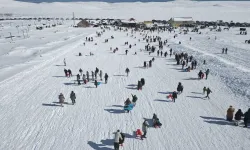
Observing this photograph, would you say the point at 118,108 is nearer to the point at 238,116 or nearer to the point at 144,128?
the point at 144,128

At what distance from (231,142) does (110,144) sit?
5.97 metres

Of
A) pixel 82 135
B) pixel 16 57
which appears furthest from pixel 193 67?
pixel 16 57

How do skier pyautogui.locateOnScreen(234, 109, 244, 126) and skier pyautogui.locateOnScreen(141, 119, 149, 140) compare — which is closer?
skier pyautogui.locateOnScreen(141, 119, 149, 140)

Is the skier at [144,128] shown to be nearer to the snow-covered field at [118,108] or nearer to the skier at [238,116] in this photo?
the snow-covered field at [118,108]

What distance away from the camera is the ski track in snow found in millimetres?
12875

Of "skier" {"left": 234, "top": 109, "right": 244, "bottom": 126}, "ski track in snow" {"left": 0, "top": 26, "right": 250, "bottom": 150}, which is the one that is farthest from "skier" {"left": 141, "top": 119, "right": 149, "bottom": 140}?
"skier" {"left": 234, "top": 109, "right": 244, "bottom": 126}

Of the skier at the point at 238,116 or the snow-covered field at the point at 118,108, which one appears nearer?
the snow-covered field at the point at 118,108

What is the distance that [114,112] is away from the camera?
1645 centimetres

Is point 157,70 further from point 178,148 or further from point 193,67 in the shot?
point 178,148

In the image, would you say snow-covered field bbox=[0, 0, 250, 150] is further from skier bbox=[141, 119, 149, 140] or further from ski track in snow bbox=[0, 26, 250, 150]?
skier bbox=[141, 119, 149, 140]

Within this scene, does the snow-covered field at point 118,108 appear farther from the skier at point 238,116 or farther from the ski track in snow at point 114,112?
the skier at point 238,116

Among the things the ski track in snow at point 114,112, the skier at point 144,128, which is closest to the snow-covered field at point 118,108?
the ski track in snow at point 114,112

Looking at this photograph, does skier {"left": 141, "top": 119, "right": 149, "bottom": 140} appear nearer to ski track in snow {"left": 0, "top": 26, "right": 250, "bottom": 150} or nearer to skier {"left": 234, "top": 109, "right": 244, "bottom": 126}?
ski track in snow {"left": 0, "top": 26, "right": 250, "bottom": 150}

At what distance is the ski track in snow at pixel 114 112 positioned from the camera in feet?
42.2
